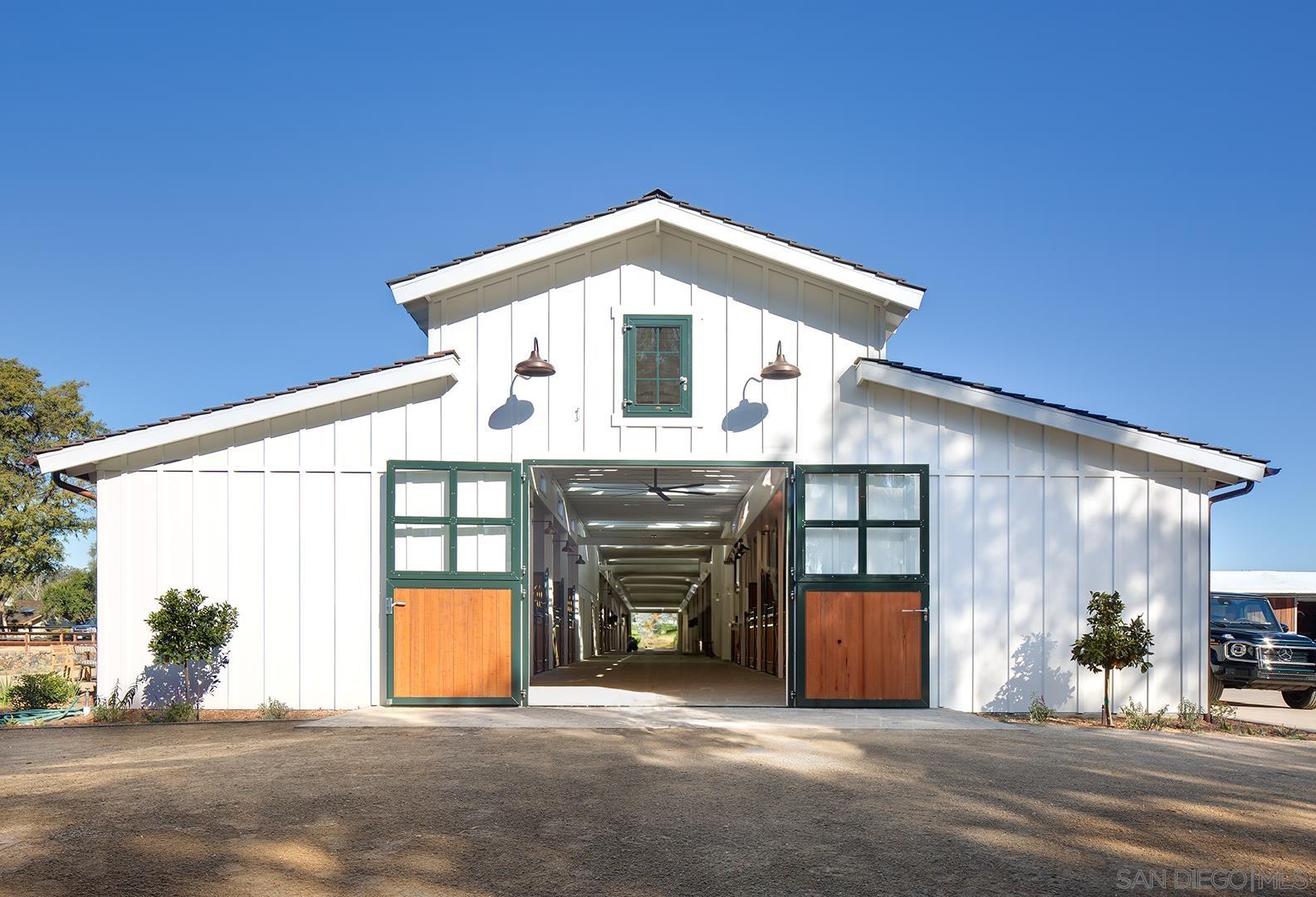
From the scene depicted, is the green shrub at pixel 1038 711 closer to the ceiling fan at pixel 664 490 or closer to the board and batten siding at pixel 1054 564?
the board and batten siding at pixel 1054 564

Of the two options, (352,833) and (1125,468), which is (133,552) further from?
(1125,468)

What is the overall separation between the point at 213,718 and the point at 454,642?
2559 millimetres

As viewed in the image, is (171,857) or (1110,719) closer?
(171,857)

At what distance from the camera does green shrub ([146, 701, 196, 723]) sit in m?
11.3

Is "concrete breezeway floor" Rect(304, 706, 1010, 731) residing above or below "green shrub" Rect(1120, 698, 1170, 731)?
above

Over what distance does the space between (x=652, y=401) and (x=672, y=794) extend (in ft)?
19.4

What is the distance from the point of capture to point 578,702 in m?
12.4

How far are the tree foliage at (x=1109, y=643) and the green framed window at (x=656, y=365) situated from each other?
4823mm

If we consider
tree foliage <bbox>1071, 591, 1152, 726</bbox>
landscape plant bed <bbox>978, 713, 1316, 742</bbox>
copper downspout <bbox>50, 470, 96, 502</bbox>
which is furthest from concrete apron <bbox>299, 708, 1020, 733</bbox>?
copper downspout <bbox>50, 470, 96, 502</bbox>

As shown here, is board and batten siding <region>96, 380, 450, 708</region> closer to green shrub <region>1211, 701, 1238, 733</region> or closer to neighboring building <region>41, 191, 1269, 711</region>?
neighboring building <region>41, 191, 1269, 711</region>

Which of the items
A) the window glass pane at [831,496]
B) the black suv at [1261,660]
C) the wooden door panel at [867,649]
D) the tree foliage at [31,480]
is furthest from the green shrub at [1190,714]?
the tree foliage at [31,480]

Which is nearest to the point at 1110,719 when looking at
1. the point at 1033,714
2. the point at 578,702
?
the point at 1033,714

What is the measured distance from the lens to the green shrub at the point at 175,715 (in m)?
11.3

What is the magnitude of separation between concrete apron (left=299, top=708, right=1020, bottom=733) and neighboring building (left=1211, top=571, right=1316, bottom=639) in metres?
21.7
